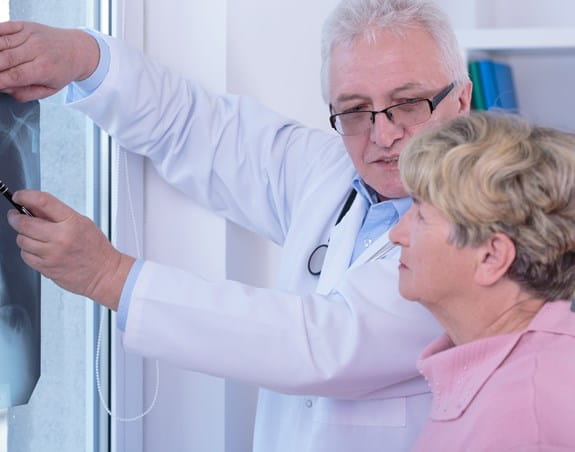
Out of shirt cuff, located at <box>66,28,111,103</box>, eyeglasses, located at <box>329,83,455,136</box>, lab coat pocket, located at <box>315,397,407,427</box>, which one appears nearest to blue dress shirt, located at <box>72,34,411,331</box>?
shirt cuff, located at <box>66,28,111,103</box>

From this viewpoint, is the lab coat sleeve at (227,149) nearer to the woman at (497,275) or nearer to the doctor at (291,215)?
the doctor at (291,215)

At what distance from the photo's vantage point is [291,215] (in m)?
1.71

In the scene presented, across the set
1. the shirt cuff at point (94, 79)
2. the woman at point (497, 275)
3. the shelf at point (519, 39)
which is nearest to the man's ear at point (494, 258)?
the woman at point (497, 275)

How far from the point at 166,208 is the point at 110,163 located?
16 cm

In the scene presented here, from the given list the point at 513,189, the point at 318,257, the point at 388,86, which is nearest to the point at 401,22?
the point at 388,86

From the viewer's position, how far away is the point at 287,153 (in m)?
1.72

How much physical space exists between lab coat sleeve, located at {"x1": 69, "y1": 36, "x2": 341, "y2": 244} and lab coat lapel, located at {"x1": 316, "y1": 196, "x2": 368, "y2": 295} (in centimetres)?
15

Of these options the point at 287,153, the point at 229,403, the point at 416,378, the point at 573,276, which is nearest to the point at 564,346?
the point at 573,276

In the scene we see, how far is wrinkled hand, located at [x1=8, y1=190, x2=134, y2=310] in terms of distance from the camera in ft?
3.92

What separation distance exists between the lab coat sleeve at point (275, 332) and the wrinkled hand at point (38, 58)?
0.32 metres

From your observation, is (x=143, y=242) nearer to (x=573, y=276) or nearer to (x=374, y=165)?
(x=374, y=165)

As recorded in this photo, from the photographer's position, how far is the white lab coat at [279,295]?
50.1 inches

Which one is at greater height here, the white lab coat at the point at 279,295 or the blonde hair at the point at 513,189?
the blonde hair at the point at 513,189

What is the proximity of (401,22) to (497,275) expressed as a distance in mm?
555
